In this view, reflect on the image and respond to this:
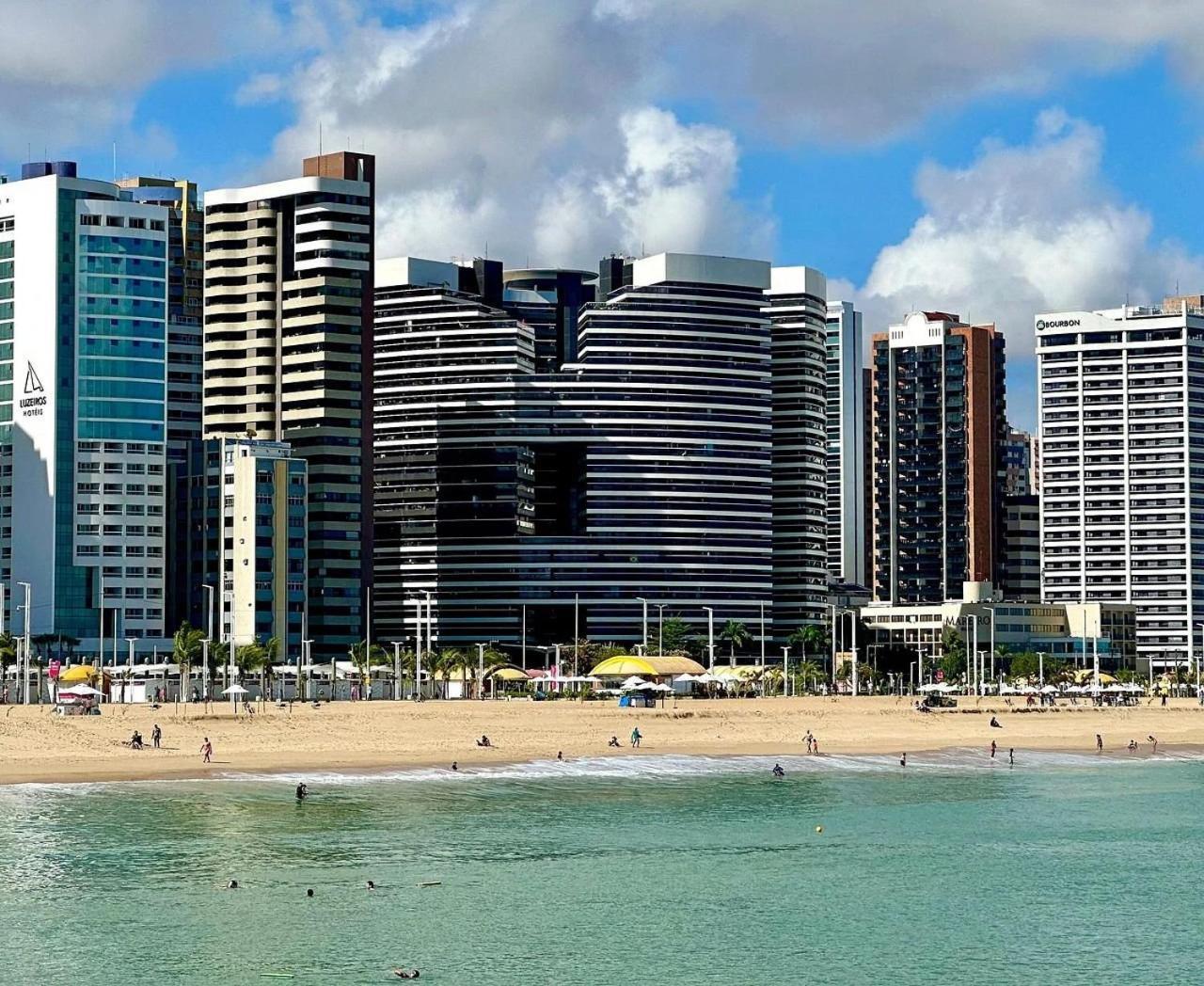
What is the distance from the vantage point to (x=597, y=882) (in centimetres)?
7381

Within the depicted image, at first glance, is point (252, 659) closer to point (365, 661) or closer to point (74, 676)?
point (74, 676)

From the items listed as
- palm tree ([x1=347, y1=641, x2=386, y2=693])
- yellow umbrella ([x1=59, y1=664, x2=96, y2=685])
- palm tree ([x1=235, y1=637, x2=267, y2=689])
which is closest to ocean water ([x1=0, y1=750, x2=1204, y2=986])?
yellow umbrella ([x1=59, y1=664, x2=96, y2=685])

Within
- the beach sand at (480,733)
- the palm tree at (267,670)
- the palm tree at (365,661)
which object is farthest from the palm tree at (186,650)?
the palm tree at (365,661)

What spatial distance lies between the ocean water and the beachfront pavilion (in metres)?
70.3

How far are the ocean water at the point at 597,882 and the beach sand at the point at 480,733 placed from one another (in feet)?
31.3

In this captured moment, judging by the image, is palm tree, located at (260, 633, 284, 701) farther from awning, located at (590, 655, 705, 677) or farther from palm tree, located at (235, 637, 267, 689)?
awning, located at (590, 655, 705, 677)

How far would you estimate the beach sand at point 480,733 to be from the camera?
11338cm

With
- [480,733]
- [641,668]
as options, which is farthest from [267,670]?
[480,733]

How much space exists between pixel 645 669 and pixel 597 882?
107154mm

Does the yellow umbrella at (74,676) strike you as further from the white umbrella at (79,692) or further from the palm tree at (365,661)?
the palm tree at (365,661)

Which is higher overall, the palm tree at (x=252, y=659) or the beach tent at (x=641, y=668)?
the palm tree at (x=252, y=659)

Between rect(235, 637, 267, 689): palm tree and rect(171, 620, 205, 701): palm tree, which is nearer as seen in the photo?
rect(171, 620, 205, 701): palm tree

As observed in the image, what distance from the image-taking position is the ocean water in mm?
60281

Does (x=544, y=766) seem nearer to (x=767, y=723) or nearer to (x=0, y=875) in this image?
(x=767, y=723)
